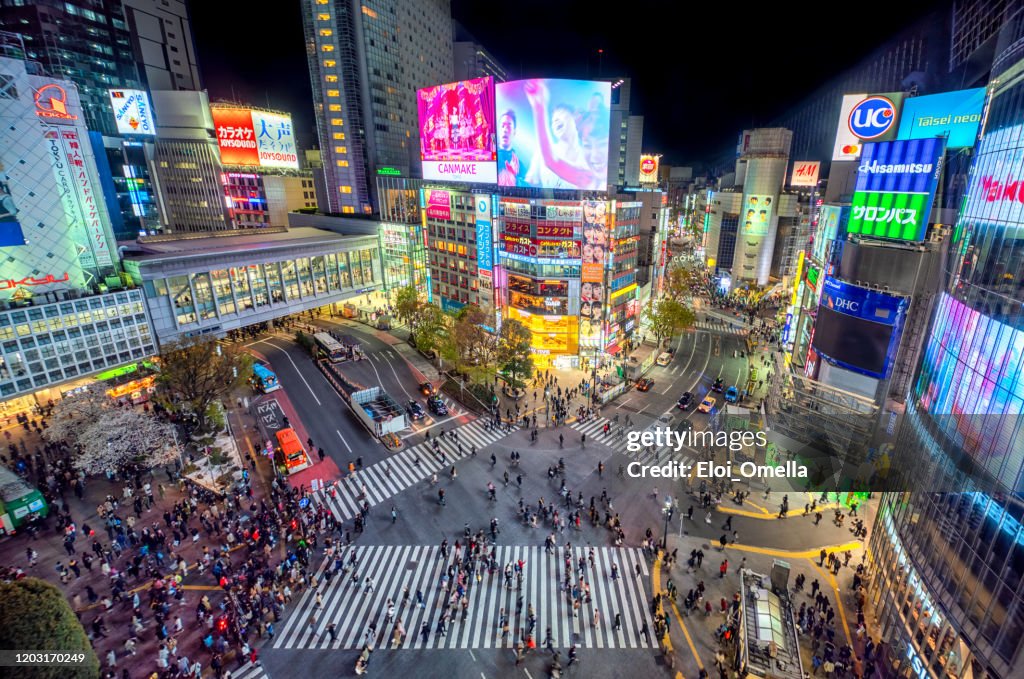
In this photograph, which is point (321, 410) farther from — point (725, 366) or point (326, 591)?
point (725, 366)

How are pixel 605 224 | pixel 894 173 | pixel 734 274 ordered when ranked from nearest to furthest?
pixel 894 173
pixel 605 224
pixel 734 274

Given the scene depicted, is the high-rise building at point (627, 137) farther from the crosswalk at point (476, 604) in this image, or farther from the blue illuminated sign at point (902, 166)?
the crosswalk at point (476, 604)

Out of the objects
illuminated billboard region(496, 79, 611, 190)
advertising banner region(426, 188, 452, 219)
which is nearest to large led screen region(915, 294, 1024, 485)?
illuminated billboard region(496, 79, 611, 190)

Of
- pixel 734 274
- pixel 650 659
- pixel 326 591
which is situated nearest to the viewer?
pixel 650 659

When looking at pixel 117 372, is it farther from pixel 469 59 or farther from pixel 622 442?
pixel 469 59

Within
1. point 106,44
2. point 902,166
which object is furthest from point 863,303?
point 106,44

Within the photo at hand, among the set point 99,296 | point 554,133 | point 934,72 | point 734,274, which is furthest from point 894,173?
point 99,296
